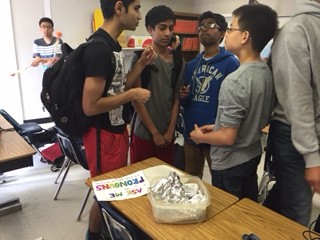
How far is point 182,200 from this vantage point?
97 cm

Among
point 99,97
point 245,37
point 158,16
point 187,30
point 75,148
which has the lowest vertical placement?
point 75,148

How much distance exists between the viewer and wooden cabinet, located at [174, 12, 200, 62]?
5.52 m

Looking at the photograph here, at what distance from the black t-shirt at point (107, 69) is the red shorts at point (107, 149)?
4cm

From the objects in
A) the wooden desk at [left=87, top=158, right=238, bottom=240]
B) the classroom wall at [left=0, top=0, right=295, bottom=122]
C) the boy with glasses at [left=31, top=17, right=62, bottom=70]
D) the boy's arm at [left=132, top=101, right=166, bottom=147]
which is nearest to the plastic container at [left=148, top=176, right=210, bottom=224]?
the wooden desk at [left=87, top=158, right=238, bottom=240]

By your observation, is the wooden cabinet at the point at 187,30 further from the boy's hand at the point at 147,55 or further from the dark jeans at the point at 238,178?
the dark jeans at the point at 238,178

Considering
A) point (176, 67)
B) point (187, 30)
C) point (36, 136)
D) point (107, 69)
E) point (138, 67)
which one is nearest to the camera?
point (107, 69)

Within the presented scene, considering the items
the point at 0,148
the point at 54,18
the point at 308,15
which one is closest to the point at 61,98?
the point at 0,148

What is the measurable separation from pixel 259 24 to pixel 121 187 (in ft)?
3.16

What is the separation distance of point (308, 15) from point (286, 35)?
12cm

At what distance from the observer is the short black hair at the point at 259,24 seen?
47.1 inches

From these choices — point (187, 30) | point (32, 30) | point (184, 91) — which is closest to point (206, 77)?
point (184, 91)

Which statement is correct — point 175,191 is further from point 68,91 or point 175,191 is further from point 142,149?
point 142,149

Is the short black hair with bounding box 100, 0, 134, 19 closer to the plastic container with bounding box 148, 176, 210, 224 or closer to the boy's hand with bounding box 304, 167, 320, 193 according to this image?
the plastic container with bounding box 148, 176, 210, 224

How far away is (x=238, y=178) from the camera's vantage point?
1.34 meters
